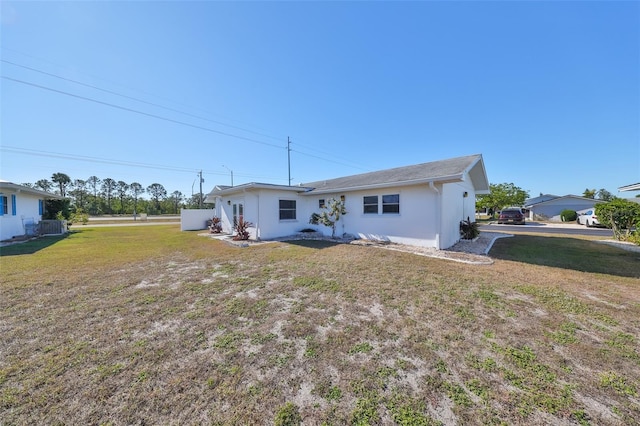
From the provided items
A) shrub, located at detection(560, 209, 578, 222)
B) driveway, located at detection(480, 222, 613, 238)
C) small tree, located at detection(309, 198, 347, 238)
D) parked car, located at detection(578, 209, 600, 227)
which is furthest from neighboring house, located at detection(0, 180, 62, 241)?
shrub, located at detection(560, 209, 578, 222)

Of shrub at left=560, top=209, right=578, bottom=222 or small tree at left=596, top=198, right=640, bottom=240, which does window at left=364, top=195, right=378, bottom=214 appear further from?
shrub at left=560, top=209, right=578, bottom=222

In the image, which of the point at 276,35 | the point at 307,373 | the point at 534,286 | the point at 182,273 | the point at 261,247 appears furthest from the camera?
the point at 276,35

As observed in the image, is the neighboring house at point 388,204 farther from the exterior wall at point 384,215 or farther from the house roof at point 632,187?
the house roof at point 632,187

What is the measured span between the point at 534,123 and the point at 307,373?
18.3m

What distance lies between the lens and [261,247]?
9281mm

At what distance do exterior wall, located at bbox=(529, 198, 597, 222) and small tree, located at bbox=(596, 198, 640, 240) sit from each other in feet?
72.2

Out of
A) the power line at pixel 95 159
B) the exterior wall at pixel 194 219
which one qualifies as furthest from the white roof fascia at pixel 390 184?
the power line at pixel 95 159

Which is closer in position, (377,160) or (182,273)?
(182,273)

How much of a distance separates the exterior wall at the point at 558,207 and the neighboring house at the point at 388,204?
24.2m

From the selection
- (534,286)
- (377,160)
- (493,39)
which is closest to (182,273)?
(534,286)

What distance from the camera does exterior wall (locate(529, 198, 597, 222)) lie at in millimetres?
27359

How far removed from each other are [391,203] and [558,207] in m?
32.6

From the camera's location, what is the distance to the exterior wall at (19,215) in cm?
1111

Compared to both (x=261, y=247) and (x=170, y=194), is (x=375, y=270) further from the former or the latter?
(x=170, y=194)
